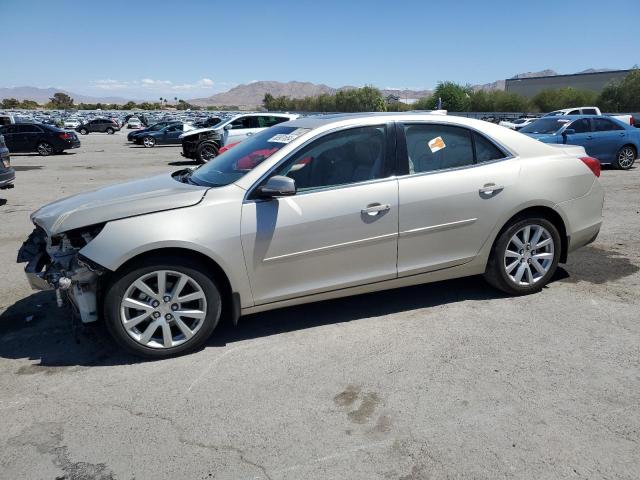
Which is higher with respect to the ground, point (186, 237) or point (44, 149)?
point (186, 237)

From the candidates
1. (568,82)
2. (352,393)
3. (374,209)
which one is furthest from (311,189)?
(568,82)

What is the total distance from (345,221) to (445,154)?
1.16 metres

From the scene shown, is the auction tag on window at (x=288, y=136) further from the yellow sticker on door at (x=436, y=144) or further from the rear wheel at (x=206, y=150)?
the rear wheel at (x=206, y=150)

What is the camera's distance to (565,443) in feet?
8.74

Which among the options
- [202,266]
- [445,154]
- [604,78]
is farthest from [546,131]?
[604,78]

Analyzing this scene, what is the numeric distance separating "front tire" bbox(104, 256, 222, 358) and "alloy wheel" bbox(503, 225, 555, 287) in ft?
8.58

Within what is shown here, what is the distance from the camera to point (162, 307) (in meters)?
3.60

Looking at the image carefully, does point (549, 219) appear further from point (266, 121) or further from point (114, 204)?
point (266, 121)

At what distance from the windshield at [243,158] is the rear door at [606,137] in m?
12.4

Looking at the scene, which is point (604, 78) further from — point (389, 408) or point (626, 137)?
point (389, 408)

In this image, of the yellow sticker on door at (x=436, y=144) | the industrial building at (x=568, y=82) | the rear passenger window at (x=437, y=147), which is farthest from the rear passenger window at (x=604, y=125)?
the industrial building at (x=568, y=82)

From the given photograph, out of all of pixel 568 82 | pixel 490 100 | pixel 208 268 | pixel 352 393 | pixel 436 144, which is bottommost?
pixel 352 393

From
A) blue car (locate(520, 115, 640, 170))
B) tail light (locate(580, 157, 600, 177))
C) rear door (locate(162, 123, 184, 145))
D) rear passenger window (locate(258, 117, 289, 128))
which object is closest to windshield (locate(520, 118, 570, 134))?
blue car (locate(520, 115, 640, 170))

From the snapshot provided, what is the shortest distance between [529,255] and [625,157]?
12182 millimetres
